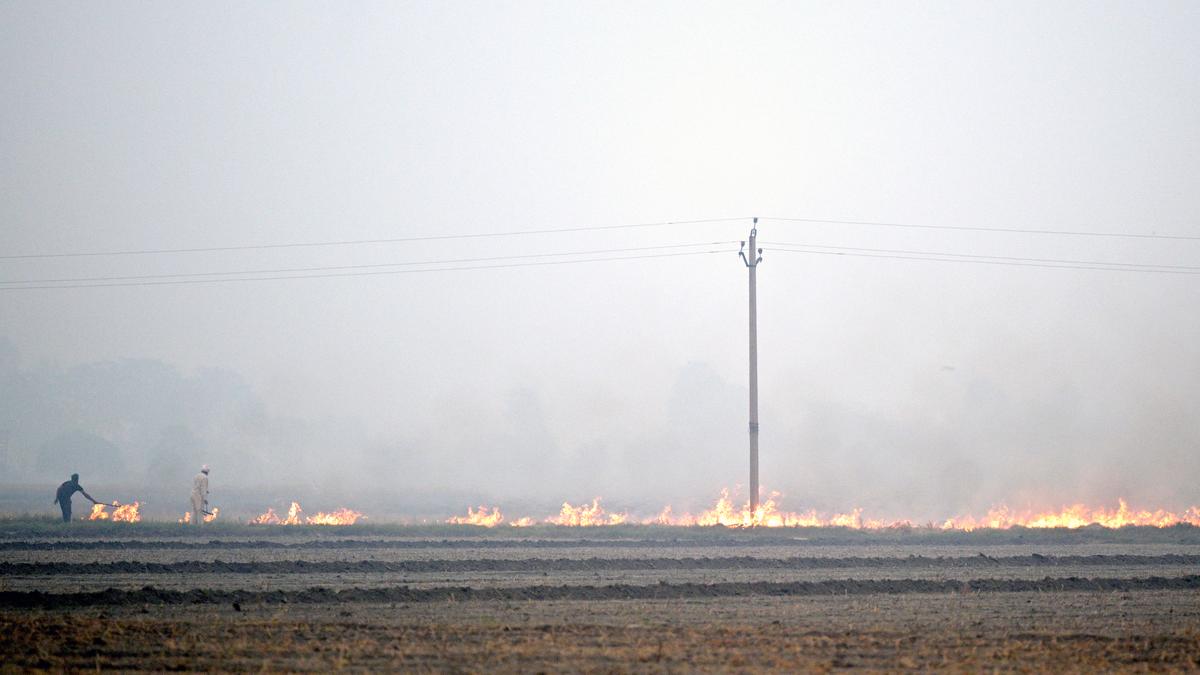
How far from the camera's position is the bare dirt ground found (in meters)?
14.5

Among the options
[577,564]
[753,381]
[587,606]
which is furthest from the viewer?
[753,381]

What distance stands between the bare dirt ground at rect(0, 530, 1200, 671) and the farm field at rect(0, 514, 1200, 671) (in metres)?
0.07

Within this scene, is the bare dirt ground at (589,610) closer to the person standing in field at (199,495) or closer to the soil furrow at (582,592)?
the soil furrow at (582,592)

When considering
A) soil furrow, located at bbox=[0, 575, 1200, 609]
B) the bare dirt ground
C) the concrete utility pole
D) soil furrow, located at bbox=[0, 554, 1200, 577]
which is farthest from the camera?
the concrete utility pole

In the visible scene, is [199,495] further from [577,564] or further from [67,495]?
[577,564]

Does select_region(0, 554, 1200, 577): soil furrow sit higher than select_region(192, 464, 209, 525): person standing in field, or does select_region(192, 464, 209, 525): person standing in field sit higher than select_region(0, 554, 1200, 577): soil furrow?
select_region(192, 464, 209, 525): person standing in field

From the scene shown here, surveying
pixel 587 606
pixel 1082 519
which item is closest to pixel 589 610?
pixel 587 606

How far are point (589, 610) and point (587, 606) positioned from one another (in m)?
0.57

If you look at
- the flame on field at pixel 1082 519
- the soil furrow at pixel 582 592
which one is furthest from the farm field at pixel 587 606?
the flame on field at pixel 1082 519

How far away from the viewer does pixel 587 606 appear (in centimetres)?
1978

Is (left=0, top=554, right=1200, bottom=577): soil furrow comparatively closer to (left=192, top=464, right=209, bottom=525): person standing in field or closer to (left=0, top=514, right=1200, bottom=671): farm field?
(left=0, top=514, right=1200, bottom=671): farm field

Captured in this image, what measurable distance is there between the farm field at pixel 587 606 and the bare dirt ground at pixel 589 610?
0.22 feet

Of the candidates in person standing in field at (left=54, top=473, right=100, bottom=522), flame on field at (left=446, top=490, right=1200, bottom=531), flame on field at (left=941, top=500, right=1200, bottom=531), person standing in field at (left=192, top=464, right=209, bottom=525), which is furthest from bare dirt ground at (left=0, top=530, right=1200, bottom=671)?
flame on field at (left=941, top=500, right=1200, bottom=531)

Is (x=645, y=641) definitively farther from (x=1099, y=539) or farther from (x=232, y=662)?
(x=1099, y=539)
